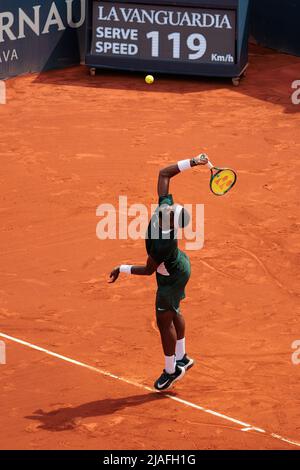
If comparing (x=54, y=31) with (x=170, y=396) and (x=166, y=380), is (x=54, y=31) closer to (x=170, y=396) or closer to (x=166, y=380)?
(x=166, y=380)

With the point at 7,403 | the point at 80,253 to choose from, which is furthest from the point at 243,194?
the point at 7,403

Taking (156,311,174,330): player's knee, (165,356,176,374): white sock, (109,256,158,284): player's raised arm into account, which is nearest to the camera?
(109,256,158,284): player's raised arm

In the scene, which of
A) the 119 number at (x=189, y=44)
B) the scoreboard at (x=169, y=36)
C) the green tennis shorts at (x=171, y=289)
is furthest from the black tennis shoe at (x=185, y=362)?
the 119 number at (x=189, y=44)

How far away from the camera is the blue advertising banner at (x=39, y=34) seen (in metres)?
21.1

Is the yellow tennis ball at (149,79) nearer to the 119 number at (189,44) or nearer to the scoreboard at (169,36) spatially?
the scoreboard at (169,36)

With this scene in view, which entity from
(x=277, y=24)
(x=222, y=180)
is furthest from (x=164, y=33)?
(x=222, y=180)

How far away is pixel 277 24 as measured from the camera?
23641 millimetres

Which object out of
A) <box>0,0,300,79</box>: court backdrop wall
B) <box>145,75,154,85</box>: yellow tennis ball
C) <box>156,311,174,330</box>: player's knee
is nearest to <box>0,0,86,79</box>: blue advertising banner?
<box>0,0,300,79</box>: court backdrop wall

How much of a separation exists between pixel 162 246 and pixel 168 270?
1.03ft

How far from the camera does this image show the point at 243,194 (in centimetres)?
1617

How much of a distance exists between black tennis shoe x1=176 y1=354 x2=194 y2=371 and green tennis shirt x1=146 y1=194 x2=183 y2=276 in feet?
3.37

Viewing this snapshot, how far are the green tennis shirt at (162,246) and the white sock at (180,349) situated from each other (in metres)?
0.84

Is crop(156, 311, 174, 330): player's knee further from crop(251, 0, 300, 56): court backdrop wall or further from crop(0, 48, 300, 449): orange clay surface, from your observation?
crop(251, 0, 300, 56): court backdrop wall

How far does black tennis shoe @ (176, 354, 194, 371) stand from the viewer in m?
11.1
